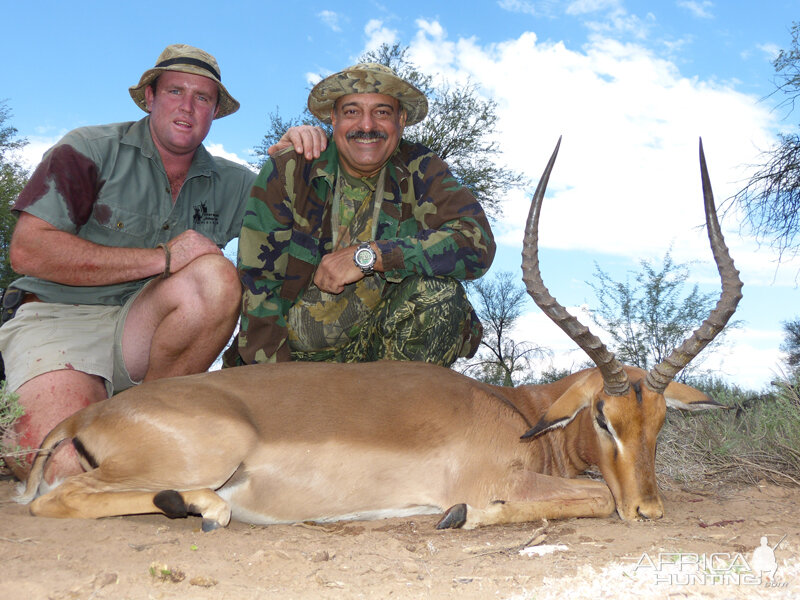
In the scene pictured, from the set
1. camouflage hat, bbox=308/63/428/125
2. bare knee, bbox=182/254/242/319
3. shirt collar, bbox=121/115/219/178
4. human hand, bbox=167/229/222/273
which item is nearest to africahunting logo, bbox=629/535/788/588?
bare knee, bbox=182/254/242/319

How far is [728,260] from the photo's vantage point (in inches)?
161

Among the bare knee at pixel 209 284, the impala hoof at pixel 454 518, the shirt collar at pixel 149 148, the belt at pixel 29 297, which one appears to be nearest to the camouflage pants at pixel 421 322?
the bare knee at pixel 209 284

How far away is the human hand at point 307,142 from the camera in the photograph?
19.1 feet

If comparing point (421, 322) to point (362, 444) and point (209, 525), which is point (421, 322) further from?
point (209, 525)

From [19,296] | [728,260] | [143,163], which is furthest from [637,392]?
[19,296]

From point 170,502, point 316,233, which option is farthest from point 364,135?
point 170,502

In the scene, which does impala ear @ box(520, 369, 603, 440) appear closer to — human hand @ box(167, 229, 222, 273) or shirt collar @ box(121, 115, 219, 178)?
human hand @ box(167, 229, 222, 273)

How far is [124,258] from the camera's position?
550 centimetres

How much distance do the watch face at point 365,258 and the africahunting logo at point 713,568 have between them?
2.98 metres

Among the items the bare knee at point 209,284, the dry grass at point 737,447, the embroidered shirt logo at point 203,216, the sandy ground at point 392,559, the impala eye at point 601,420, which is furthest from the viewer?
the embroidered shirt logo at point 203,216

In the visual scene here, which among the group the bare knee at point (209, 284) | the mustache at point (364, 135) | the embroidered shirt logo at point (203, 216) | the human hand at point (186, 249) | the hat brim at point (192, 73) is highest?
the hat brim at point (192, 73)

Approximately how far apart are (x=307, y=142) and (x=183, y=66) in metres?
1.21

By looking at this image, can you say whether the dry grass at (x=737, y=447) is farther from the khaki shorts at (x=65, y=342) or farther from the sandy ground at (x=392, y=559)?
the khaki shorts at (x=65, y=342)

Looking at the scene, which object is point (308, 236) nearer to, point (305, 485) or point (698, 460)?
point (305, 485)
